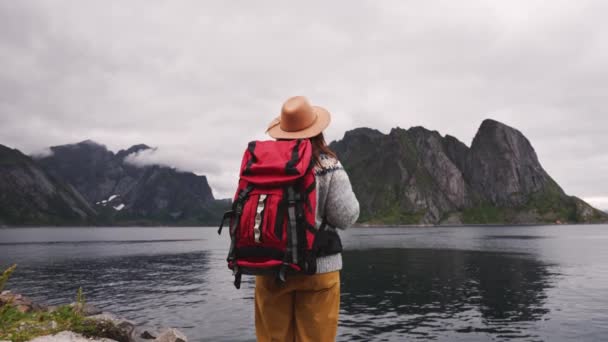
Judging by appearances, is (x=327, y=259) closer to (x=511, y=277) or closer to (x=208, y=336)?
(x=208, y=336)

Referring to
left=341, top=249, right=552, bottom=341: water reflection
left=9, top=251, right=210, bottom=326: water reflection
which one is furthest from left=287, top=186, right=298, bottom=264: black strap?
left=9, top=251, right=210, bottom=326: water reflection

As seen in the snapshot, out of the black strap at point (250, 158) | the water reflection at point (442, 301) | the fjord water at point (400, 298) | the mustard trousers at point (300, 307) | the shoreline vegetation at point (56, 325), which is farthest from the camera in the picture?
the fjord water at point (400, 298)

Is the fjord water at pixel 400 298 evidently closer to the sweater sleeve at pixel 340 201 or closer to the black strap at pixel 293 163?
the sweater sleeve at pixel 340 201

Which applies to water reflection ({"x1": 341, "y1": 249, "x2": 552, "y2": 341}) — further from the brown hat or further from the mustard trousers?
the brown hat

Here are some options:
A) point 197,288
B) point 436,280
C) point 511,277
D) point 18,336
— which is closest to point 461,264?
point 511,277

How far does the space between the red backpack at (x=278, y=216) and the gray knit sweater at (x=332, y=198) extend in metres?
0.23

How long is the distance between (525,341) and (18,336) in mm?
25931

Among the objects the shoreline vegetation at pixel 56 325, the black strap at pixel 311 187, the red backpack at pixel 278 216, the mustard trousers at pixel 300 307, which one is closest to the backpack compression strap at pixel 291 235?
the red backpack at pixel 278 216

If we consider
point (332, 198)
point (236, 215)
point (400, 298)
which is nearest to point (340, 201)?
point (332, 198)

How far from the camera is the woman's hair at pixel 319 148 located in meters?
5.22

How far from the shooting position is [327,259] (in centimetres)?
520

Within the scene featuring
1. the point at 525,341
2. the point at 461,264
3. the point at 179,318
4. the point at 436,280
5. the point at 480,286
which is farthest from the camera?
the point at 461,264

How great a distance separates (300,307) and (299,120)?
240cm

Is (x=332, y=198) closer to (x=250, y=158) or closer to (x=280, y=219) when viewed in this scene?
(x=280, y=219)
